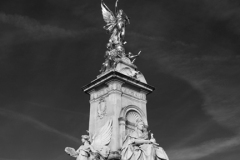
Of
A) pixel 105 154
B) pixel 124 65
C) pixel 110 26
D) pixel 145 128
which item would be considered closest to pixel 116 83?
pixel 124 65

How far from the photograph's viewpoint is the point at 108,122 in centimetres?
1248

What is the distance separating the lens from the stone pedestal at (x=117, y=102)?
12.5 metres

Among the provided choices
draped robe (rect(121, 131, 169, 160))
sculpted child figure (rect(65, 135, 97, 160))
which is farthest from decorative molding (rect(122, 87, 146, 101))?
sculpted child figure (rect(65, 135, 97, 160))

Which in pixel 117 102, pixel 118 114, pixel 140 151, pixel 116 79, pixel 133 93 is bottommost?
pixel 140 151

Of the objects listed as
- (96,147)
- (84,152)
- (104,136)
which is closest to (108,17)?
(104,136)

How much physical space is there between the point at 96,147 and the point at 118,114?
1.74 metres

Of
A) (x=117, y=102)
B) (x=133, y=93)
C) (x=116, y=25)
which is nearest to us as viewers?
(x=117, y=102)

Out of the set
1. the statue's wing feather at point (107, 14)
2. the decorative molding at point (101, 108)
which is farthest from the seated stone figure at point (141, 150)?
the statue's wing feather at point (107, 14)

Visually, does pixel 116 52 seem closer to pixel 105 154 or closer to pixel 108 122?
pixel 108 122

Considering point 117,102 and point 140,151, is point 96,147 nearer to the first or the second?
point 140,151

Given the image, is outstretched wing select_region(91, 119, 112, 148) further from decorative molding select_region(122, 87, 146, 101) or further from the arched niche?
decorative molding select_region(122, 87, 146, 101)

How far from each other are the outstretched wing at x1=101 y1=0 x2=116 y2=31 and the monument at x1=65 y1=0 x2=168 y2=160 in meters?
0.92

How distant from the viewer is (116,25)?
648 inches

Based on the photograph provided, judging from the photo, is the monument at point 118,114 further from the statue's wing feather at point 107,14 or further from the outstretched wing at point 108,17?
the statue's wing feather at point 107,14
